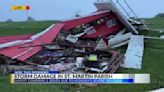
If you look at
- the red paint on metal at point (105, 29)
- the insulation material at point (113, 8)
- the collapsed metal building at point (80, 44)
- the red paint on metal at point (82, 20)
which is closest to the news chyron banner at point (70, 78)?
the collapsed metal building at point (80, 44)

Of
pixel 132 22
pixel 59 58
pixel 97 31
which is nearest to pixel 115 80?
pixel 59 58

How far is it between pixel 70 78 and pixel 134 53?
424 cm

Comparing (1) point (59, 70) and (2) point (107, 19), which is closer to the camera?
(1) point (59, 70)

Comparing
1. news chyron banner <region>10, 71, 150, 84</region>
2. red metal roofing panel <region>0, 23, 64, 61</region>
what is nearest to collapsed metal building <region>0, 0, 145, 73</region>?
red metal roofing panel <region>0, 23, 64, 61</region>

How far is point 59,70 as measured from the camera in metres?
10.8

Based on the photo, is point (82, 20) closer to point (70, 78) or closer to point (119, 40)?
point (119, 40)

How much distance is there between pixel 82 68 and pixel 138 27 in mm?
7819

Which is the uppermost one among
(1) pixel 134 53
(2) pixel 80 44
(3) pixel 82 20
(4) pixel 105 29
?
(3) pixel 82 20

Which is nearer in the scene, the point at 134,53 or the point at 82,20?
the point at 134,53

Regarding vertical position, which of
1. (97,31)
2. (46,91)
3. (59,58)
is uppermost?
(97,31)

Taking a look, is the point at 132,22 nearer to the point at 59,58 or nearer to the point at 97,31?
the point at 97,31

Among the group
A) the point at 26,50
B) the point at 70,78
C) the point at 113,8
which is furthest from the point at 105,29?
the point at 70,78

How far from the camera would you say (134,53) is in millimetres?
13422

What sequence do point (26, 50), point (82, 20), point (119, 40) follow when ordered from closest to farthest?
Result: point (26, 50), point (119, 40), point (82, 20)
